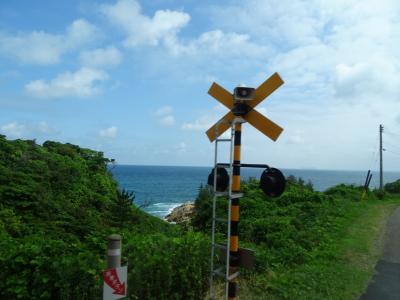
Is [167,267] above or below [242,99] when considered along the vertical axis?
below

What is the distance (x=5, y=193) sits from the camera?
10242mm

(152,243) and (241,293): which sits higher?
(152,243)

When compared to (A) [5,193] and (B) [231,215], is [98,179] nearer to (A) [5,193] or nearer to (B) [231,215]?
(A) [5,193]

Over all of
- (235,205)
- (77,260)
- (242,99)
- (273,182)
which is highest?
(242,99)

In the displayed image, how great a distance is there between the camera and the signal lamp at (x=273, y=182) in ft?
15.6

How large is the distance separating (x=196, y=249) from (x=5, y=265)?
2367 mm

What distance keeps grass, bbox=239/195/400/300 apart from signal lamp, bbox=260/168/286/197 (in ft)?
7.48

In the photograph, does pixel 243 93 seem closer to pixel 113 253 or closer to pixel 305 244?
pixel 113 253

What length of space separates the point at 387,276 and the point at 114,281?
6.61 m

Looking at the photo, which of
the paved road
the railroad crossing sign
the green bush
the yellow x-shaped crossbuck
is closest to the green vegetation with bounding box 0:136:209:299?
the green bush

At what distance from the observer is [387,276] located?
855 cm

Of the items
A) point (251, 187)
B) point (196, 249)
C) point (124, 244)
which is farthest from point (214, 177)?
point (251, 187)

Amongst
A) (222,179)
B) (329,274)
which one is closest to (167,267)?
(222,179)

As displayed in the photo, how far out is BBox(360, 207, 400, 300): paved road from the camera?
7.26 m
